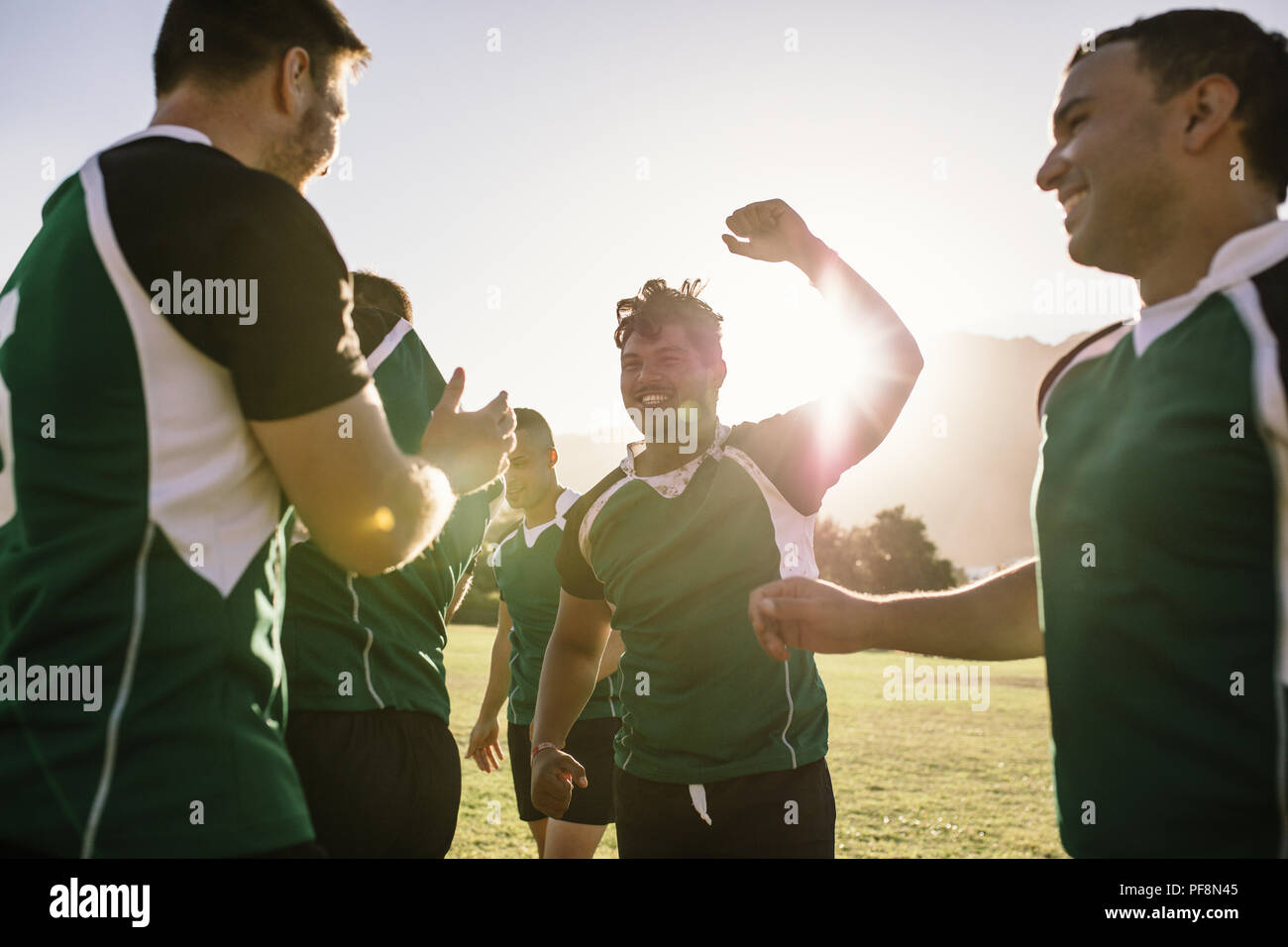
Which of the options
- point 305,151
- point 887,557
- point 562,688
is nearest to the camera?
point 305,151

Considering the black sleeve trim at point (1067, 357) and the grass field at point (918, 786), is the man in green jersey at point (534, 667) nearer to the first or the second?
the grass field at point (918, 786)

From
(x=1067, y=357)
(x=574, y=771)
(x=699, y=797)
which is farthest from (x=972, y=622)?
(x=574, y=771)

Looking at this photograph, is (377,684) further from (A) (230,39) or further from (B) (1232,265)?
(B) (1232,265)

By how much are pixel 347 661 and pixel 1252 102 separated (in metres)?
2.85

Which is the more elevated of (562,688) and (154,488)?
(154,488)

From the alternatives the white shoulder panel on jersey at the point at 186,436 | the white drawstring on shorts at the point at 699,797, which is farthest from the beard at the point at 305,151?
the white drawstring on shorts at the point at 699,797

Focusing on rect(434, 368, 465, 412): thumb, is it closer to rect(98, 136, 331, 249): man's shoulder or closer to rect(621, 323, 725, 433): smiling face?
rect(98, 136, 331, 249): man's shoulder

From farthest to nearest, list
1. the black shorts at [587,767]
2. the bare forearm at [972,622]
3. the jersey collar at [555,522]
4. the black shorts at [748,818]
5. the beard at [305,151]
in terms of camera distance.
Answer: the jersey collar at [555,522], the black shorts at [587,767], the black shorts at [748,818], the bare forearm at [972,622], the beard at [305,151]

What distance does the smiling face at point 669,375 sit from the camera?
4.25m

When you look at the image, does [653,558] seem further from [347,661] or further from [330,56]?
[330,56]

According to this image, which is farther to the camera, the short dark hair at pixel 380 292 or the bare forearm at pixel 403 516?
the short dark hair at pixel 380 292

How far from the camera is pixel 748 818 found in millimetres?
3490

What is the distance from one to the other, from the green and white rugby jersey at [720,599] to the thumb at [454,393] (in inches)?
58.4

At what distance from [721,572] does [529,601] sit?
11.8 ft
